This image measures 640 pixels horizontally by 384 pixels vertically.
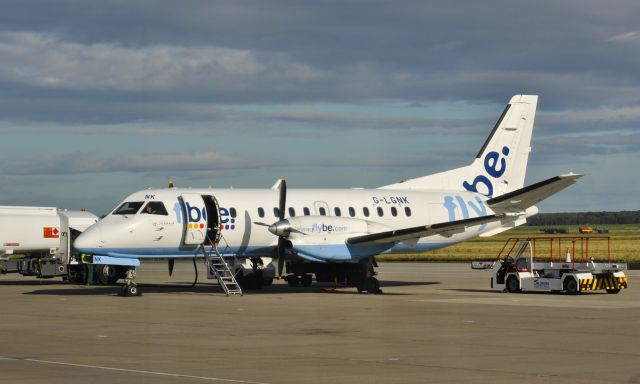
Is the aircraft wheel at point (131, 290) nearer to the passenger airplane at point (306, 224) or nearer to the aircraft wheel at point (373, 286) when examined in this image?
the passenger airplane at point (306, 224)

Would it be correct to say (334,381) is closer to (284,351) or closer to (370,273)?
A: (284,351)

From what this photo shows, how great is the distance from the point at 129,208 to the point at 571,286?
14502 millimetres

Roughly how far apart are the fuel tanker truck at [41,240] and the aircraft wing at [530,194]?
17.4 metres

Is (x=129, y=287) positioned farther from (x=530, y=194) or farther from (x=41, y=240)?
(x=530, y=194)

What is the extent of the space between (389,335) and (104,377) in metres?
7.33

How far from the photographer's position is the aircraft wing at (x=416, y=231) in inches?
1275

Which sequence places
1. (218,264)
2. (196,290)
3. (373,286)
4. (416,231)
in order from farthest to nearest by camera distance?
(196,290) → (373,286) → (218,264) → (416,231)

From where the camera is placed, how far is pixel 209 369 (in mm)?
14391

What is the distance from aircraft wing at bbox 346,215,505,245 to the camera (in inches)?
1275

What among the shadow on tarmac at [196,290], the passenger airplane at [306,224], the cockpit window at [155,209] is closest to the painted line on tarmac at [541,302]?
the passenger airplane at [306,224]

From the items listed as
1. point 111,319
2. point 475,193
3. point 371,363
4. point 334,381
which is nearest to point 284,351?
point 371,363

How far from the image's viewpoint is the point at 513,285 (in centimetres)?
3372

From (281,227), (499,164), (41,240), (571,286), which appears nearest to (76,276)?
(41,240)

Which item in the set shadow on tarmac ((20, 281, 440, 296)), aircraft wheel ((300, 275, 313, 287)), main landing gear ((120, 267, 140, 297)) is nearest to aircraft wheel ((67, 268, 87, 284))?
shadow on tarmac ((20, 281, 440, 296))
